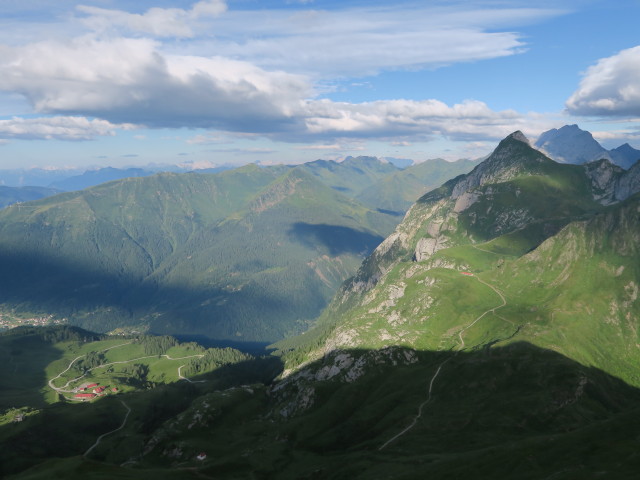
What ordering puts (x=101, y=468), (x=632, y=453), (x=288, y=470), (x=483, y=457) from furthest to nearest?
(x=288, y=470)
(x=101, y=468)
(x=483, y=457)
(x=632, y=453)

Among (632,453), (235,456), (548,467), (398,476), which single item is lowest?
(235,456)

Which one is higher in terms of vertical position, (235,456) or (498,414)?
(498,414)

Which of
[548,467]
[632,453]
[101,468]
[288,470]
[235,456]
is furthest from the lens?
[235,456]

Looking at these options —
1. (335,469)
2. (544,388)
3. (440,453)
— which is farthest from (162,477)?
(544,388)

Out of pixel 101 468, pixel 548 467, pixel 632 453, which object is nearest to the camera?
pixel 632 453

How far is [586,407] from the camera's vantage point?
17712cm

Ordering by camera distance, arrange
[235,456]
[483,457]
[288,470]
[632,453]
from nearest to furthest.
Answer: [632,453], [483,457], [288,470], [235,456]

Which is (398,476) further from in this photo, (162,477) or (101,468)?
(101,468)

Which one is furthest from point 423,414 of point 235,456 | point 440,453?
point 235,456

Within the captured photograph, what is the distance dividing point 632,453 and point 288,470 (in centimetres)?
11551

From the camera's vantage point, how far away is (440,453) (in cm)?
15150

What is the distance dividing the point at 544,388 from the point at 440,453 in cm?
6709

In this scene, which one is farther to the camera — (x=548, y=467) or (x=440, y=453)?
(x=440, y=453)

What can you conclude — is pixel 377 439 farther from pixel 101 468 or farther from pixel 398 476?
pixel 101 468
